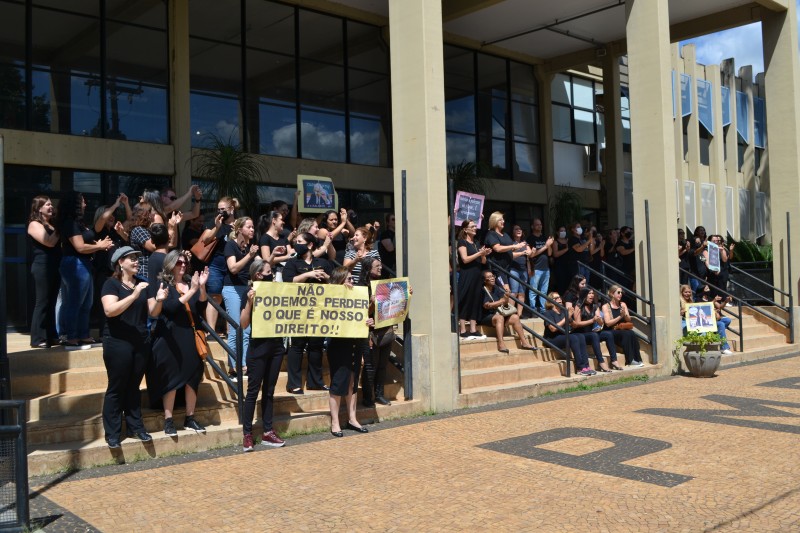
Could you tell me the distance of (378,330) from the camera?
31.0 feet

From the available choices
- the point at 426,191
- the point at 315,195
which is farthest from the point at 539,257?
the point at 426,191

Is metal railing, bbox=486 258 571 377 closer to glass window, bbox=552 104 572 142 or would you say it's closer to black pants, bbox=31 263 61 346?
black pants, bbox=31 263 61 346

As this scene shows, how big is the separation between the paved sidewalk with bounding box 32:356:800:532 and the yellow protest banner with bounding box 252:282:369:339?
1.19 metres

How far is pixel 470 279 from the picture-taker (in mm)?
11852

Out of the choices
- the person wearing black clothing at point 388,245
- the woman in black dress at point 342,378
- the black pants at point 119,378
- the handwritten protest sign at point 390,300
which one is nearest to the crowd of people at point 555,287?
the person wearing black clothing at point 388,245

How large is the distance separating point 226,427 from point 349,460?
4.97ft

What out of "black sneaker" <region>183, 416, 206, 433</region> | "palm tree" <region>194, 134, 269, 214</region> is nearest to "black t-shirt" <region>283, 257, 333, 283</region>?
"black sneaker" <region>183, 416, 206, 433</region>

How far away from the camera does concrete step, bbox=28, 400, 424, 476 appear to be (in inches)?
267

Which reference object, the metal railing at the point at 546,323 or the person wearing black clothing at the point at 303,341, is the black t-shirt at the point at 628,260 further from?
the person wearing black clothing at the point at 303,341

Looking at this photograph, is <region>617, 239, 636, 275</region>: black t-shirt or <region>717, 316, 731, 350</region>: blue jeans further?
<region>617, 239, 636, 275</region>: black t-shirt

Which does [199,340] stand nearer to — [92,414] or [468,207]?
[92,414]

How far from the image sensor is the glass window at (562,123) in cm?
2309

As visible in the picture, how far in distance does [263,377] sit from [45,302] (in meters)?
2.87

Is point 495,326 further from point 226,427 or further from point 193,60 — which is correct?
point 193,60
